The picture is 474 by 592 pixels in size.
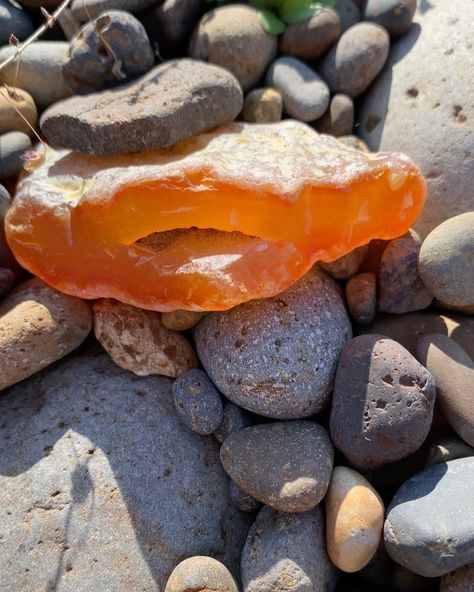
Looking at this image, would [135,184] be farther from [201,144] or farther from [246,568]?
[246,568]

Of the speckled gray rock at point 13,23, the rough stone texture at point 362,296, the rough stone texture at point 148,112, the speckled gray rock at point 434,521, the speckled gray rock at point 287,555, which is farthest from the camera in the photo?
the speckled gray rock at point 13,23

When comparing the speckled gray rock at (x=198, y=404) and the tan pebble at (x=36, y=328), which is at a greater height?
the tan pebble at (x=36, y=328)

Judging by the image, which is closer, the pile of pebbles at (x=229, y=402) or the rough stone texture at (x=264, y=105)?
the pile of pebbles at (x=229, y=402)

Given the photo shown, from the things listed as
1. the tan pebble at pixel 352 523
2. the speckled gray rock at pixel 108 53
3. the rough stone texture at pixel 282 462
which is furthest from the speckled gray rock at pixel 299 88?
the tan pebble at pixel 352 523

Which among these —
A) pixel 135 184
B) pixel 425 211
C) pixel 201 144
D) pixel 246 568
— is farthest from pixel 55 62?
pixel 246 568

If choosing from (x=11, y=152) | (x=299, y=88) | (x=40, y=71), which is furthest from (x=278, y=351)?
(x=40, y=71)

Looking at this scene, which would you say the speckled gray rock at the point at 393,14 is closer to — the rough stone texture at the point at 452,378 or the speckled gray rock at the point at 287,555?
the rough stone texture at the point at 452,378

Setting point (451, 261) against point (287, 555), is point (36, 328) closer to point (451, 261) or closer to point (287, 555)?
point (287, 555)
